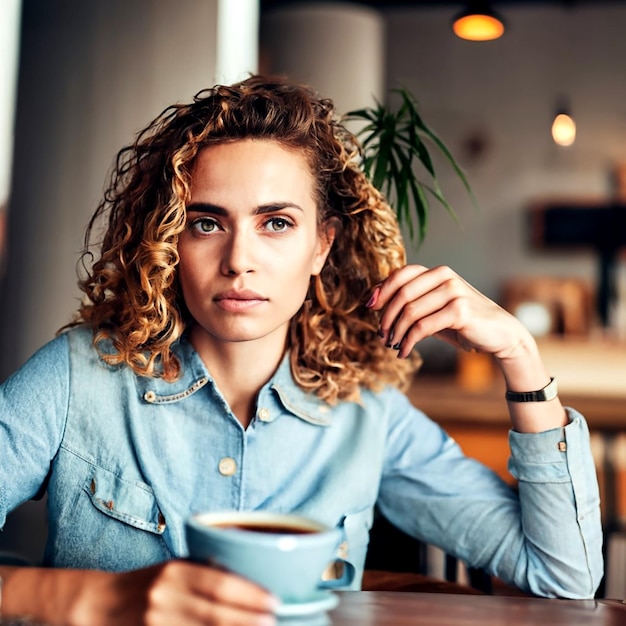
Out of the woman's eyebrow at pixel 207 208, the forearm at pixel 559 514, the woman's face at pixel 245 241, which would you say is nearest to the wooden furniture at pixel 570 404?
the forearm at pixel 559 514

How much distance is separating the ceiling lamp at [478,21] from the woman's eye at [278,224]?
1976mm

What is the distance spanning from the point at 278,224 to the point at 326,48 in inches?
137

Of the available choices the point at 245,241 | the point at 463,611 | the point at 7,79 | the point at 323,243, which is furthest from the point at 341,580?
the point at 7,79

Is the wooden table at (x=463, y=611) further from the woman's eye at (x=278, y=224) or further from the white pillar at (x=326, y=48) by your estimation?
the white pillar at (x=326, y=48)

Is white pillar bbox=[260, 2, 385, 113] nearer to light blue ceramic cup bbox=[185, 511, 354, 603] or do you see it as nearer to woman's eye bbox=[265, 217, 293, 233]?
woman's eye bbox=[265, 217, 293, 233]

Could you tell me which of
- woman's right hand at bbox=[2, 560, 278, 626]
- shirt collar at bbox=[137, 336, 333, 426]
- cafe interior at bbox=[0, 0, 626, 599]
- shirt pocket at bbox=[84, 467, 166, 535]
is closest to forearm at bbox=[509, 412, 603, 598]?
cafe interior at bbox=[0, 0, 626, 599]

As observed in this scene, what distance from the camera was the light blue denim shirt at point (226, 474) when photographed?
124 cm

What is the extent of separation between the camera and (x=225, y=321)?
1205mm

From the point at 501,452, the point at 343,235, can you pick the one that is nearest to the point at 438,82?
the point at 501,452

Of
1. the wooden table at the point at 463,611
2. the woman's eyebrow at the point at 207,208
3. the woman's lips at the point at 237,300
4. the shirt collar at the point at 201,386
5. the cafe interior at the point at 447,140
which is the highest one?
the cafe interior at the point at 447,140

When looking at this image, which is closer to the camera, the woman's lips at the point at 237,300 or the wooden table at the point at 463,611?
the wooden table at the point at 463,611

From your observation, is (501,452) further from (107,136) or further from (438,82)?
(438,82)

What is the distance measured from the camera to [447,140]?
20.5ft

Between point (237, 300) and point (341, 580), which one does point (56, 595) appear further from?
point (237, 300)
